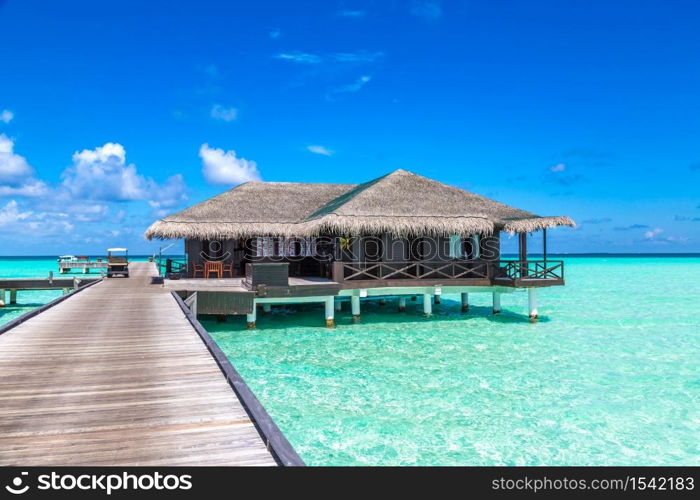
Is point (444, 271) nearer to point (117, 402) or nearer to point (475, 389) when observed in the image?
point (475, 389)

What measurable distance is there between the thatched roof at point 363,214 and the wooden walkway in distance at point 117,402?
365 inches

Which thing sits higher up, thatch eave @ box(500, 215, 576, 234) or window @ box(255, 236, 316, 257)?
thatch eave @ box(500, 215, 576, 234)

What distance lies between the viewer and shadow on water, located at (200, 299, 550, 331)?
16484mm

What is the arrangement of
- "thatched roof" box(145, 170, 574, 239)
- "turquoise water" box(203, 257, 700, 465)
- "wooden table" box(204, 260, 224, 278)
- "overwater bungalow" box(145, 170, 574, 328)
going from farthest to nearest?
"wooden table" box(204, 260, 224, 278)
"thatched roof" box(145, 170, 574, 239)
"overwater bungalow" box(145, 170, 574, 328)
"turquoise water" box(203, 257, 700, 465)

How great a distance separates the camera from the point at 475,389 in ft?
30.5

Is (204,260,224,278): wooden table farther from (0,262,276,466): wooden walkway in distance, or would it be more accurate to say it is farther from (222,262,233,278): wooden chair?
(0,262,276,466): wooden walkway in distance

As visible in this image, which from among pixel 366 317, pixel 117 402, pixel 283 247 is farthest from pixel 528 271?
pixel 117 402

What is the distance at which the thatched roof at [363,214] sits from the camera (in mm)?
15859

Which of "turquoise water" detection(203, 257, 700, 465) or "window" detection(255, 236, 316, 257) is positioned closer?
"turquoise water" detection(203, 257, 700, 465)

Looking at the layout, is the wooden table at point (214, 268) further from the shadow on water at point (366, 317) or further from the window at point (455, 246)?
the window at point (455, 246)

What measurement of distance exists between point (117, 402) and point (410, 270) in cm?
1382

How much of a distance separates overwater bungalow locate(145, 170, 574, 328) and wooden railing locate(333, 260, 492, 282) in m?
0.04

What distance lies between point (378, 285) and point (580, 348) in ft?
21.4

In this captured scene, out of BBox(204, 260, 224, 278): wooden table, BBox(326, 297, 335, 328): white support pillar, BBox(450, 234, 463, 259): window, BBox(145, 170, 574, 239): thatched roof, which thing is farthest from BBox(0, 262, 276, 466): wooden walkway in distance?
BBox(450, 234, 463, 259): window
